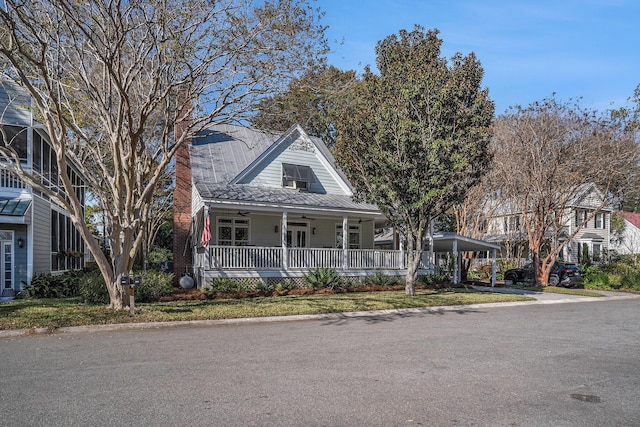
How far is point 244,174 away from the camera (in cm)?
2141

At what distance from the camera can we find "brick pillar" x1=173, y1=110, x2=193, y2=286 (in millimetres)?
23484

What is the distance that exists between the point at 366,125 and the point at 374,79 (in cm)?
207

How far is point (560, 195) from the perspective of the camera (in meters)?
24.3

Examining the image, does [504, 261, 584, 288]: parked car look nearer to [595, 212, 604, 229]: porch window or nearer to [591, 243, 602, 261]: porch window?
[591, 243, 602, 261]: porch window

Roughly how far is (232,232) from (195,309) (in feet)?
29.5

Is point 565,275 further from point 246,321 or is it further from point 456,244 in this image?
point 246,321

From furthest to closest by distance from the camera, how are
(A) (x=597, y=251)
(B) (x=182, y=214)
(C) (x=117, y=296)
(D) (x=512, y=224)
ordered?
(A) (x=597, y=251) → (D) (x=512, y=224) → (B) (x=182, y=214) → (C) (x=117, y=296)

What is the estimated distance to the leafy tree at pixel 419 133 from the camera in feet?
55.7

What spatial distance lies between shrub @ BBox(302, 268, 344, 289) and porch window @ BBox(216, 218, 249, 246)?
401 cm

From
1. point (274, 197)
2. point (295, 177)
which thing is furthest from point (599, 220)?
point (274, 197)

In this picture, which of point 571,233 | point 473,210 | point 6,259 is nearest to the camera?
point 6,259

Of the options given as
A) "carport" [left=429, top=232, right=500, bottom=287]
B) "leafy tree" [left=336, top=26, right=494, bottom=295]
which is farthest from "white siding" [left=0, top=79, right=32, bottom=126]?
"carport" [left=429, top=232, right=500, bottom=287]

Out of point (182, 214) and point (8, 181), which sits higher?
point (8, 181)

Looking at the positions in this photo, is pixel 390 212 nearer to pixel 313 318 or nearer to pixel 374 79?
pixel 374 79
